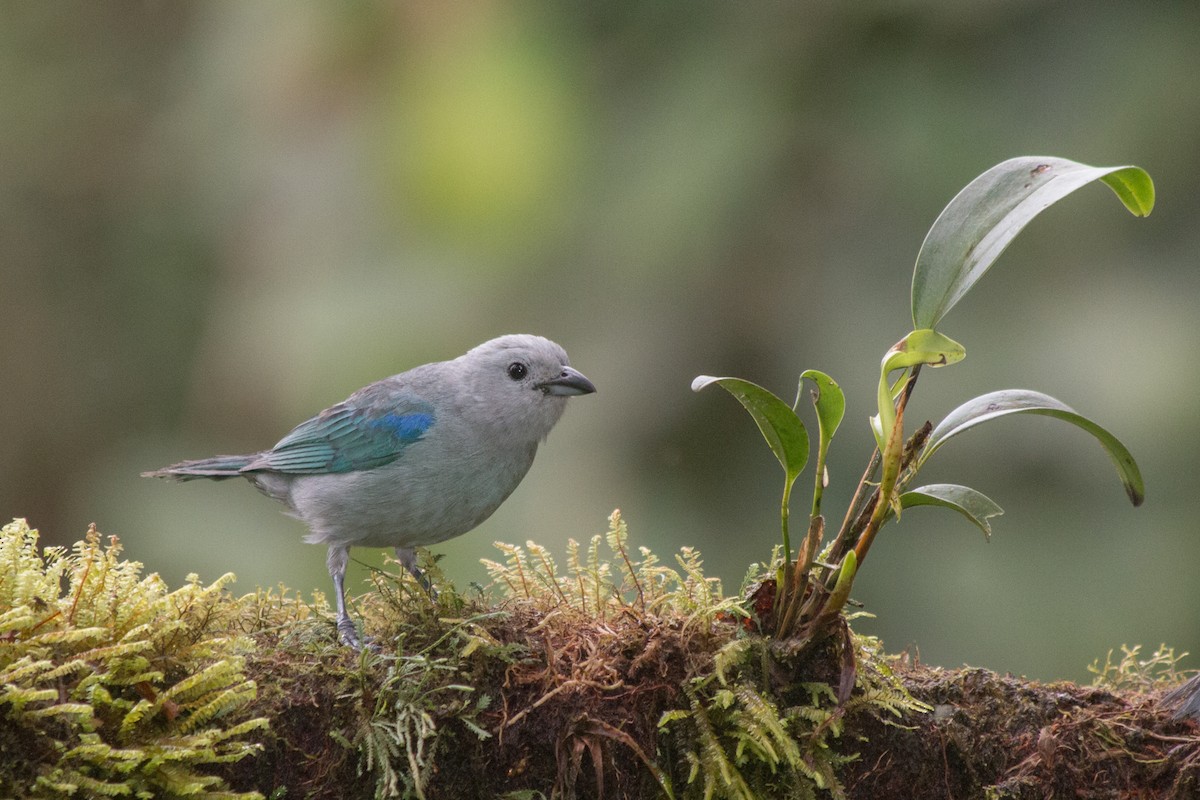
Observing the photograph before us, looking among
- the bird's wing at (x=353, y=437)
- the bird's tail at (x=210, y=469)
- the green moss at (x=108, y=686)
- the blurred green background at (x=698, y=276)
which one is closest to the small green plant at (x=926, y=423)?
the green moss at (x=108, y=686)

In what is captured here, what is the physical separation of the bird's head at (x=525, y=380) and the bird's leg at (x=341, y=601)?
76 cm

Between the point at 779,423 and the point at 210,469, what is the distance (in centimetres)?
257

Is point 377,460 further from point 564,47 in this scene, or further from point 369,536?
point 564,47

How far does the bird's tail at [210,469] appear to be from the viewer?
4383 mm

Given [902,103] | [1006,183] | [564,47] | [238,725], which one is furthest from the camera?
[564,47]

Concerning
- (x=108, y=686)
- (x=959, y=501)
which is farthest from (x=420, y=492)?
(x=959, y=501)

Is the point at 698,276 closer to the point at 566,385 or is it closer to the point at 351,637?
the point at 566,385

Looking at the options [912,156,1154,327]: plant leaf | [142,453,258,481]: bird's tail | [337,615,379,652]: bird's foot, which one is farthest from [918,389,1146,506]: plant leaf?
[142,453,258,481]: bird's tail

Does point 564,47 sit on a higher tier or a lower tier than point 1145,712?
higher

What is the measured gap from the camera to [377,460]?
13.4 feet

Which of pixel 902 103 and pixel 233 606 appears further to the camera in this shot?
pixel 902 103

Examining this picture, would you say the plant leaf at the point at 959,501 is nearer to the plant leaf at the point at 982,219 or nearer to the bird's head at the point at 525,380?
the plant leaf at the point at 982,219

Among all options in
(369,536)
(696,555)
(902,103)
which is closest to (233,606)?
(369,536)

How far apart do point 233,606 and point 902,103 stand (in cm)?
500
